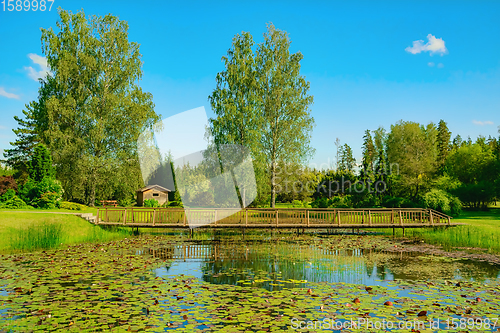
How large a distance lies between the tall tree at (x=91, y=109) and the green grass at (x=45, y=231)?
11660mm

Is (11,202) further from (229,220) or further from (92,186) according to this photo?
(229,220)

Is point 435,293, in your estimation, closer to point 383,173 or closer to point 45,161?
point 45,161

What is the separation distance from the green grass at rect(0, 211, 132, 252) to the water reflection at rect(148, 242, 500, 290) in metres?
4.45

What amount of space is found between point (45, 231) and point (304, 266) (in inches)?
448

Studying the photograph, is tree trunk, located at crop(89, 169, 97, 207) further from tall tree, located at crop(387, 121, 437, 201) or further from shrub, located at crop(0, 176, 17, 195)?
tall tree, located at crop(387, 121, 437, 201)

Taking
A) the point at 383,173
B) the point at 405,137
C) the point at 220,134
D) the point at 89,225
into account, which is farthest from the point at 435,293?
the point at 405,137

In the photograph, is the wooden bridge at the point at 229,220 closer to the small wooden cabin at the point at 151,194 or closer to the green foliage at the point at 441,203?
the green foliage at the point at 441,203

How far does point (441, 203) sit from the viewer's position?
24.3 m

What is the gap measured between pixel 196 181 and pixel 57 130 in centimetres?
1329

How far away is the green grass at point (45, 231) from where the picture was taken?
1486 cm

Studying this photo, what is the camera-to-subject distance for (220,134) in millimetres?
31891

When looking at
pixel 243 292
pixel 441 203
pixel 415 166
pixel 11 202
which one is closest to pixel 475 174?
pixel 415 166

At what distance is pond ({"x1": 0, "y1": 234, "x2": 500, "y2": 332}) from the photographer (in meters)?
6.20

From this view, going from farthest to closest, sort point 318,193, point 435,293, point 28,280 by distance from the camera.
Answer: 1. point 318,193
2. point 28,280
3. point 435,293
